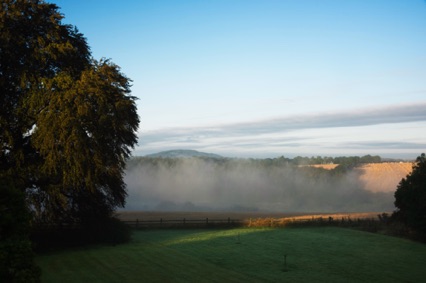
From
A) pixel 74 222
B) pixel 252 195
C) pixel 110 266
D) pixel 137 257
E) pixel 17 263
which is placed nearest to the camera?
pixel 17 263

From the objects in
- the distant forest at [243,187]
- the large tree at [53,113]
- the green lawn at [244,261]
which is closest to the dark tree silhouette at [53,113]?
the large tree at [53,113]

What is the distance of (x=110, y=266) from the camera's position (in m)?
21.5

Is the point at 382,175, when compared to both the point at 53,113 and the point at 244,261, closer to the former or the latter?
the point at 244,261

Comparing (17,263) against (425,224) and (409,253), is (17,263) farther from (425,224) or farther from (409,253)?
(425,224)

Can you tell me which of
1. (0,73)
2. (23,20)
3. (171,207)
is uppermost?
(23,20)

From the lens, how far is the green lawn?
63.8 feet

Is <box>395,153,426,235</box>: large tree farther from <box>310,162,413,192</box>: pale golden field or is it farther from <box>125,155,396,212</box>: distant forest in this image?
<box>310,162,413,192</box>: pale golden field

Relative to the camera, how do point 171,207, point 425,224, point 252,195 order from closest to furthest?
point 425,224 → point 171,207 → point 252,195

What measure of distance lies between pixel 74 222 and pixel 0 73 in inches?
434

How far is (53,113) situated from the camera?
2558 centimetres

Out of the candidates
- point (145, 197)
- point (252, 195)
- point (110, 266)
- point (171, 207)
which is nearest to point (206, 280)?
point (110, 266)

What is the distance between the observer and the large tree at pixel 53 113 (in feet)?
83.9

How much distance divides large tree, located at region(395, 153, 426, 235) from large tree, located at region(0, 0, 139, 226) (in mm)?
24283

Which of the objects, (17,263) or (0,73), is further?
(0,73)
